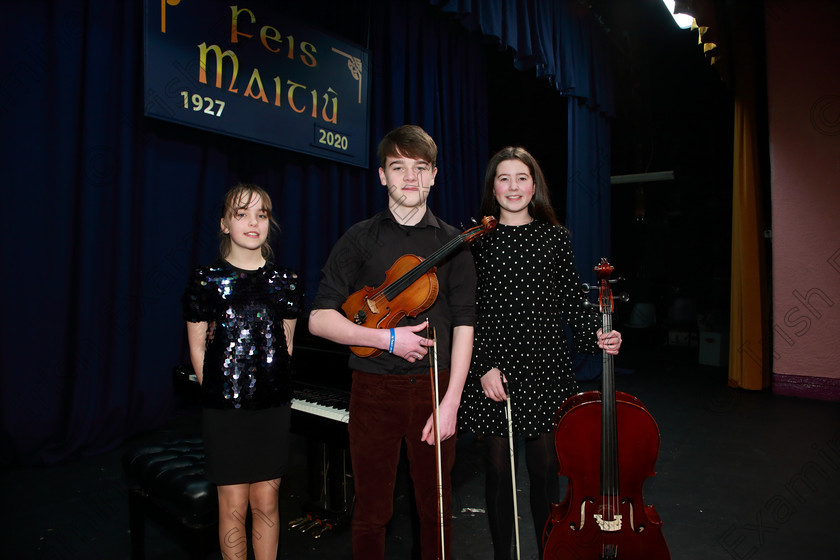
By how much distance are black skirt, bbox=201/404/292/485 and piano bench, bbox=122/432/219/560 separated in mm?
307

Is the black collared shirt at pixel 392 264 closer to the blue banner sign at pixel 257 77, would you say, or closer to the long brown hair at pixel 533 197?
the long brown hair at pixel 533 197

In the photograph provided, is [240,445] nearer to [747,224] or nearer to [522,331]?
[522,331]

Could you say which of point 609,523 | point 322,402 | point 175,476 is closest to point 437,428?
point 609,523

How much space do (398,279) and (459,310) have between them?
0.24 m

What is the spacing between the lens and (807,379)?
498cm

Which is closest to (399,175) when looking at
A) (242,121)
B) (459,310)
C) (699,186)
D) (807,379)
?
(459,310)

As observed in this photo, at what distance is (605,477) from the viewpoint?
1596 millimetres

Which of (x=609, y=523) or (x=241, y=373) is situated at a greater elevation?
(x=241, y=373)

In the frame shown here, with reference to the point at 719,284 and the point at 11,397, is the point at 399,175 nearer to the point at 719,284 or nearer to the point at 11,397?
the point at 11,397

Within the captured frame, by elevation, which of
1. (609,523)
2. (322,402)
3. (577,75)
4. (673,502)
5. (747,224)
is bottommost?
(673,502)

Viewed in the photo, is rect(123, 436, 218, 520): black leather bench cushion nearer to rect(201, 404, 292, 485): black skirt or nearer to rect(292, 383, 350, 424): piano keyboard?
rect(201, 404, 292, 485): black skirt

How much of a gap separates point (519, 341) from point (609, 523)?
0.64m

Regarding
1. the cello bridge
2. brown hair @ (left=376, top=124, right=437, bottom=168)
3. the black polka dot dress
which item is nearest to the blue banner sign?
brown hair @ (left=376, top=124, right=437, bottom=168)

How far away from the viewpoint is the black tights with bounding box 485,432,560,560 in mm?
1690
